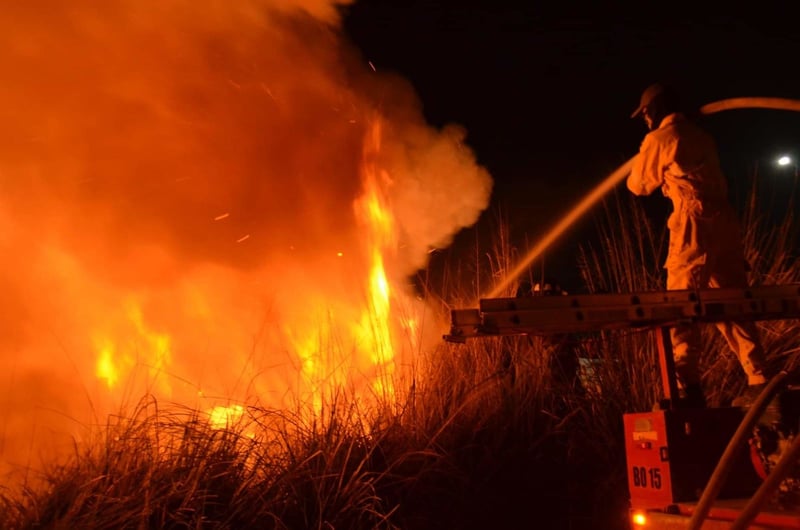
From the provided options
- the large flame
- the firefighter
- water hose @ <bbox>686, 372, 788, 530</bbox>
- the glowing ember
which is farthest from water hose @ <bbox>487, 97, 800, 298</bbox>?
the glowing ember

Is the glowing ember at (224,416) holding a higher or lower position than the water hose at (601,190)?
lower

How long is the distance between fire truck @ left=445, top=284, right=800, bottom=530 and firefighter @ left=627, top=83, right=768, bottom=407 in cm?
78

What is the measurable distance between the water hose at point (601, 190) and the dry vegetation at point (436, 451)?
429mm

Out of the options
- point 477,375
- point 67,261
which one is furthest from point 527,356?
point 67,261

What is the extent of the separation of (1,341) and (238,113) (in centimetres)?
340

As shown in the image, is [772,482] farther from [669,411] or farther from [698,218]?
[698,218]

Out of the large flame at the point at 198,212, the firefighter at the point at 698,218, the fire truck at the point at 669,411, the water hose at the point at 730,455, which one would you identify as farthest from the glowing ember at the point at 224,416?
the firefighter at the point at 698,218

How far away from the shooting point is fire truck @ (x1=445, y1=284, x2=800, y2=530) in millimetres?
2408

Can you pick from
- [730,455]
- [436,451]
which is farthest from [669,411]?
[436,451]

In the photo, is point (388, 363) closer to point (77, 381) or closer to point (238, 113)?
point (77, 381)

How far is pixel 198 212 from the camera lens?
6.83 meters

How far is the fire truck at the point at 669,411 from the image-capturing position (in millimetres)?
2408

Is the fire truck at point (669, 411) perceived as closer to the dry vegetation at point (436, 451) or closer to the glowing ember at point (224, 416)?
the dry vegetation at point (436, 451)

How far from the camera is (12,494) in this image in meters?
3.05
